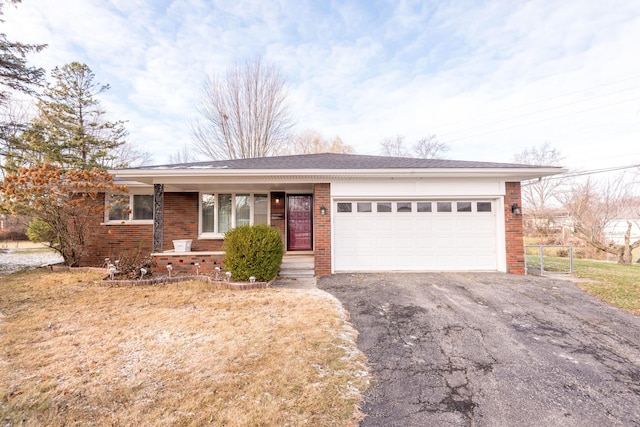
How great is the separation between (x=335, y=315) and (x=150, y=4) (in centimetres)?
1131

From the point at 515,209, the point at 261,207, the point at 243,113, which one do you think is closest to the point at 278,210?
the point at 261,207

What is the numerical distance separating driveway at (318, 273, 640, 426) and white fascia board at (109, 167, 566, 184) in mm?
2954

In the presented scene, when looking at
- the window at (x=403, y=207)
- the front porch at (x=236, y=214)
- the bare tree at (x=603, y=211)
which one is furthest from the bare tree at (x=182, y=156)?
the bare tree at (x=603, y=211)

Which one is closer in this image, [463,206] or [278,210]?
[463,206]

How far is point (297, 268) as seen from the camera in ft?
24.2

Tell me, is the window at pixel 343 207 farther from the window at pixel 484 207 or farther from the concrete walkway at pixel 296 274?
the window at pixel 484 207

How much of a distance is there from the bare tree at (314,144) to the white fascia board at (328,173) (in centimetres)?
1288

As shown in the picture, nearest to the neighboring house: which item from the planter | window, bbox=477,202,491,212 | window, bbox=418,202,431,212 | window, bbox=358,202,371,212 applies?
window, bbox=477,202,491,212

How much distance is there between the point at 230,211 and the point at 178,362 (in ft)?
21.7

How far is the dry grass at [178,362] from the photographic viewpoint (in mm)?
2141

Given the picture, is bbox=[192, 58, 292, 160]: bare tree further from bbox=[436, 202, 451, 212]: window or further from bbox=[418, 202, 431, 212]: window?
bbox=[436, 202, 451, 212]: window

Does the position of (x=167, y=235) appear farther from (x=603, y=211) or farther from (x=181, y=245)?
(x=603, y=211)

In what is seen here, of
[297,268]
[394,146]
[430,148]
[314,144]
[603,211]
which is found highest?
[394,146]

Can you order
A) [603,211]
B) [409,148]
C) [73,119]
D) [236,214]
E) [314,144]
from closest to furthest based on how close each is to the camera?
1. [236,214]
2. [73,119]
3. [603,211]
4. [314,144]
5. [409,148]
